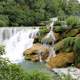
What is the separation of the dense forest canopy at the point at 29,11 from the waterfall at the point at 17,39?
278 inches

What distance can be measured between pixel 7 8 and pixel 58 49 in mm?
20321

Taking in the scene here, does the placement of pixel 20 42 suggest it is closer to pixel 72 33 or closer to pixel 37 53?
pixel 37 53

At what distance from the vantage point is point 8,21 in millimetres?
36531

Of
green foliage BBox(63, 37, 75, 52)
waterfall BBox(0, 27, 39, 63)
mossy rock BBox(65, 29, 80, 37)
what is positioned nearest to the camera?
green foliage BBox(63, 37, 75, 52)

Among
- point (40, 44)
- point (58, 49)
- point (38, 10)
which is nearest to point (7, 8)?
point (38, 10)

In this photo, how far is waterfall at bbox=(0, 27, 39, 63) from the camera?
2417 cm

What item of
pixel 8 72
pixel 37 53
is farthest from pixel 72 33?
pixel 8 72

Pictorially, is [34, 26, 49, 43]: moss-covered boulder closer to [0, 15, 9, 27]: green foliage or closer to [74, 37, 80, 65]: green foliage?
[74, 37, 80, 65]: green foliage

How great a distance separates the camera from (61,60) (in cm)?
1923

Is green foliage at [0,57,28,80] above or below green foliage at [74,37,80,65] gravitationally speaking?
above

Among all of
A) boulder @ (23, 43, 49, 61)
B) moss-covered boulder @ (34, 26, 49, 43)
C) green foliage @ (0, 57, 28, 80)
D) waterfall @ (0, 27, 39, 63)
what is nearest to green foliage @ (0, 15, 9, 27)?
waterfall @ (0, 27, 39, 63)

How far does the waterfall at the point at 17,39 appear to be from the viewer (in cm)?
2417

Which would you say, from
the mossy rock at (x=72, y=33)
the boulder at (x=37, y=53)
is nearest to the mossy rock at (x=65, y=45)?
the boulder at (x=37, y=53)

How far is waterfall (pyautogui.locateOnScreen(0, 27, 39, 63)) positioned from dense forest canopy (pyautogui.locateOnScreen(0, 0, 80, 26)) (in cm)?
706
